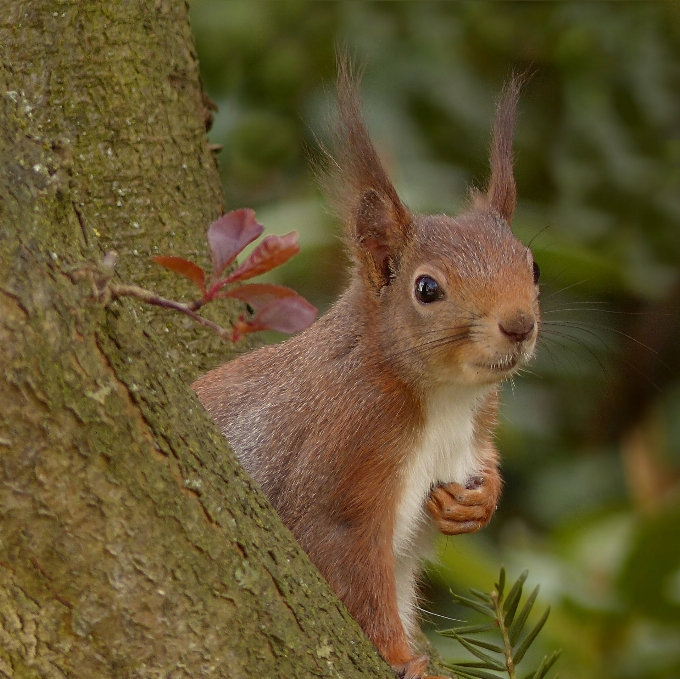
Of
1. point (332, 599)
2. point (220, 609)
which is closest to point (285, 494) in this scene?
point (332, 599)

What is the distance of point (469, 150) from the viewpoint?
3.18 metres

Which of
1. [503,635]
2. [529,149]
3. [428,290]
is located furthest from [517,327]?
[529,149]

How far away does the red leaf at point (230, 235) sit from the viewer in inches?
36.3

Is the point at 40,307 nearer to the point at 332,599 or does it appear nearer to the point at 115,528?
the point at 115,528

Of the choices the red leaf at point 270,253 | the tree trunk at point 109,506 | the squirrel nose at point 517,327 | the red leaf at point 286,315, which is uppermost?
the red leaf at point 270,253

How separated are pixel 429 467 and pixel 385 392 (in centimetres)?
17

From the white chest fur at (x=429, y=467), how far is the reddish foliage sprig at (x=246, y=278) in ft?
2.70

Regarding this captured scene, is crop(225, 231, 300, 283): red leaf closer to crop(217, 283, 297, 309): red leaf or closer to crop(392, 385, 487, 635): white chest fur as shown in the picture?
crop(217, 283, 297, 309): red leaf

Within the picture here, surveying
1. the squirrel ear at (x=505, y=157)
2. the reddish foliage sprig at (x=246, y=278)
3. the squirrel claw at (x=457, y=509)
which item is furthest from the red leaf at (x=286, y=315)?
the squirrel ear at (x=505, y=157)

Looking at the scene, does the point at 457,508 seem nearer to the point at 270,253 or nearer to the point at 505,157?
the point at 505,157

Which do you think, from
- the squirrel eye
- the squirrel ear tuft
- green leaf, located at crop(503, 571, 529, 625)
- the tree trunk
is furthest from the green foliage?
the squirrel ear tuft

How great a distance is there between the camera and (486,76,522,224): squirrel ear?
1.92 meters

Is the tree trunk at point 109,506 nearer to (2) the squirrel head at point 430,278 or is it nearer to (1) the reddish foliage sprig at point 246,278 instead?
(1) the reddish foliage sprig at point 246,278

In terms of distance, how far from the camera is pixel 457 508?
5.81 feet
